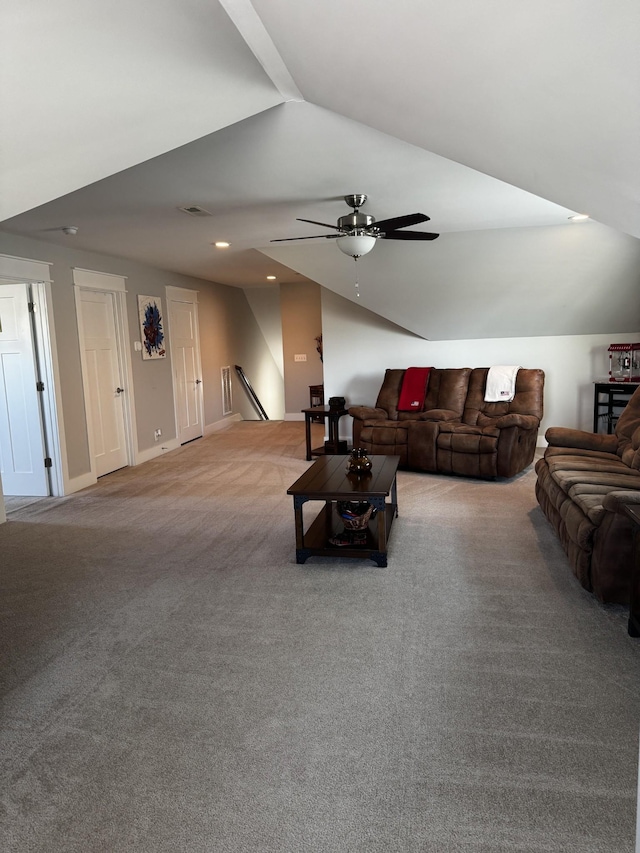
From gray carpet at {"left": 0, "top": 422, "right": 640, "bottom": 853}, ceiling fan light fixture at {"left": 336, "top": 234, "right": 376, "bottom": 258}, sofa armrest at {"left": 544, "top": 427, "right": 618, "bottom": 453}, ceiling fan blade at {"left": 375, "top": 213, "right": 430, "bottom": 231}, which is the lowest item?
gray carpet at {"left": 0, "top": 422, "right": 640, "bottom": 853}

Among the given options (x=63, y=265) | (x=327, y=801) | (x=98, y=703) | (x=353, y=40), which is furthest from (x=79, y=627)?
(x=63, y=265)

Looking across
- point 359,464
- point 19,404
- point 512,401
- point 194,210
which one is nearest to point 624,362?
point 512,401

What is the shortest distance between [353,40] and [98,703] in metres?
2.47

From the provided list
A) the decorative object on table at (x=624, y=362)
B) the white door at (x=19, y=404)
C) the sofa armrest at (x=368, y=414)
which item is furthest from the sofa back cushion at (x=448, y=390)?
the white door at (x=19, y=404)

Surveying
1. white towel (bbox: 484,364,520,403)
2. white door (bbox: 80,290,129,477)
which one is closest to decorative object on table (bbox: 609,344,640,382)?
white towel (bbox: 484,364,520,403)

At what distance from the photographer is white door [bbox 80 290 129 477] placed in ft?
18.5

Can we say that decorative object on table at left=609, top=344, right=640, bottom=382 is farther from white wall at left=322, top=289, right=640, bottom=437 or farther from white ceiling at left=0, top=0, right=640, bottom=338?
white ceiling at left=0, top=0, right=640, bottom=338

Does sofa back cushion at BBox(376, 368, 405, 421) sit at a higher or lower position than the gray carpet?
higher

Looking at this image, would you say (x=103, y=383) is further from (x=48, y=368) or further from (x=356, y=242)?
(x=356, y=242)

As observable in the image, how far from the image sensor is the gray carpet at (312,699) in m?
1.61

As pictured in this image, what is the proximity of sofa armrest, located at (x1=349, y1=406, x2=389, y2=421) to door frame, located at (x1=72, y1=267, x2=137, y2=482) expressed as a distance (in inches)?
97.9

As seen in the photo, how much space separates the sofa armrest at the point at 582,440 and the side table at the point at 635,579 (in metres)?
1.83

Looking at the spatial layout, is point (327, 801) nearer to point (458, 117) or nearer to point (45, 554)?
point (458, 117)

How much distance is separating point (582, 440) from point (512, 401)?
153cm
